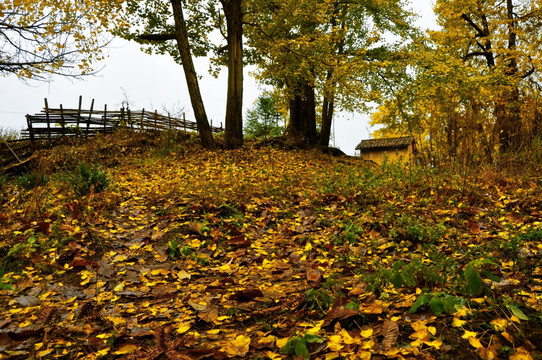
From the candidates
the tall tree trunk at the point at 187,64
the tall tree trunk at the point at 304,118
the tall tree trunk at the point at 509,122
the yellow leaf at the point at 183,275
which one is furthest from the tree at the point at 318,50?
the yellow leaf at the point at 183,275

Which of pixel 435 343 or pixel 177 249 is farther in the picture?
pixel 177 249

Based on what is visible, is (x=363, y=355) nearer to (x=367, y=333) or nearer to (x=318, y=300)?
(x=367, y=333)

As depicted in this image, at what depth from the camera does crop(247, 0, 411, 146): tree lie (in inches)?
448

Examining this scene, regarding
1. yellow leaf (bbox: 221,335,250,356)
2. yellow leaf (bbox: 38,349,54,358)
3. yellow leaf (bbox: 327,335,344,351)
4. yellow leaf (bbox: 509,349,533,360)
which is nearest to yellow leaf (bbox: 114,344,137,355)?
yellow leaf (bbox: 38,349,54,358)

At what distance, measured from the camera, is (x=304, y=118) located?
15000 millimetres

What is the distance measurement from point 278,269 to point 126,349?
5.67ft

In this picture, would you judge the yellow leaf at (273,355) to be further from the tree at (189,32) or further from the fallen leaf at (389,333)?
the tree at (189,32)

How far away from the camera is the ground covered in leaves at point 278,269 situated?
6.64ft

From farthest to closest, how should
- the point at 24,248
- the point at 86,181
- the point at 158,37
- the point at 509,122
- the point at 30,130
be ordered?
the point at 30,130 → the point at 158,37 → the point at 509,122 → the point at 86,181 → the point at 24,248

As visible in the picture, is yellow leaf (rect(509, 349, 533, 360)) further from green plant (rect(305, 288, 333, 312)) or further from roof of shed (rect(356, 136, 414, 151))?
roof of shed (rect(356, 136, 414, 151))

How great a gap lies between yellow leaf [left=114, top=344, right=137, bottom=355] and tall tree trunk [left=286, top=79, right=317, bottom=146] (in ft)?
42.1

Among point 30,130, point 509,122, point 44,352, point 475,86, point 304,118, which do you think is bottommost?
point 44,352

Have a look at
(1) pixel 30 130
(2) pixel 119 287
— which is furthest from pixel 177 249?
(1) pixel 30 130

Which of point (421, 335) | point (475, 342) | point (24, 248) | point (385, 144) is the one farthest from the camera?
point (385, 144)
